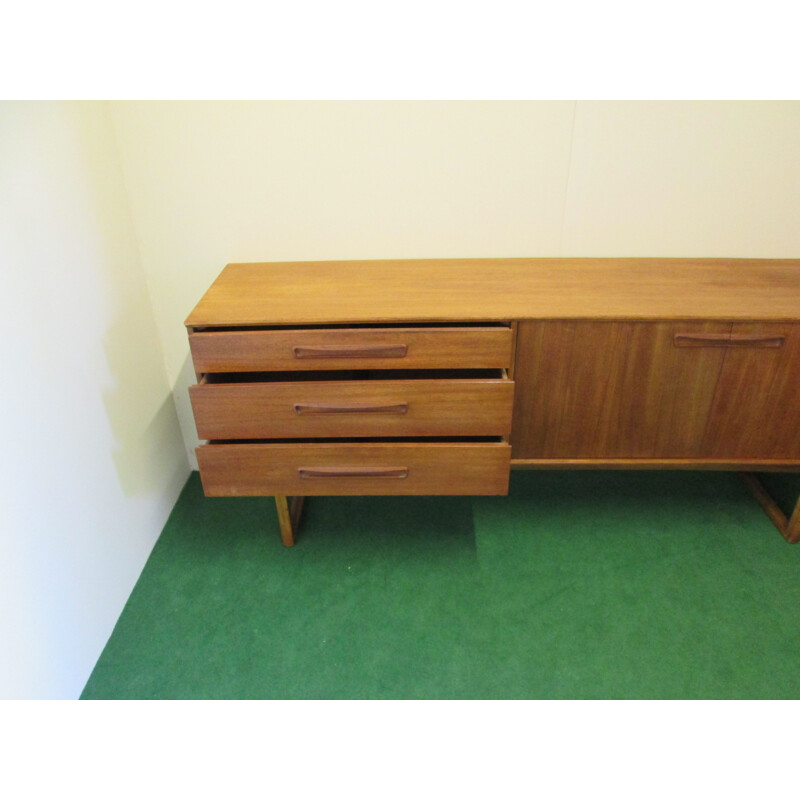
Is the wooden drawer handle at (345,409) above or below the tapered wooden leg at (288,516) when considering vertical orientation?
above

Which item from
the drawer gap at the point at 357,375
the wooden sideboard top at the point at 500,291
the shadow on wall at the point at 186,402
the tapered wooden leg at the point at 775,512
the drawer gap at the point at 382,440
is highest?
the wooden sideboard top at the point at 500,291

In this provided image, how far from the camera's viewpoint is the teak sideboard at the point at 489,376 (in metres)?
1.28

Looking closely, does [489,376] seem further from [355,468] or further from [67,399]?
[67,399]

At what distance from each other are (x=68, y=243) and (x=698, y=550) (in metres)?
1.71

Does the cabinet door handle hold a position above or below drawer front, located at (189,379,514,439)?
above

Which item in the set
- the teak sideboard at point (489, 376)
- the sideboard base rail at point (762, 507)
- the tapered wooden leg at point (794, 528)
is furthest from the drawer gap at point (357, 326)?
the tapered wooden leg at point (794, 528)

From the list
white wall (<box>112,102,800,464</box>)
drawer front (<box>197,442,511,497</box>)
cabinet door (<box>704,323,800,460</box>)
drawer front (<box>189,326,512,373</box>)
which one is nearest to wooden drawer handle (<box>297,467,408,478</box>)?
drawer front (<box>197,442,511,497</box>)

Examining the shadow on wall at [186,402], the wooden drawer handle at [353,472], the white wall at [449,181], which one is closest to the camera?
the wooden drawer handle at [353,472]

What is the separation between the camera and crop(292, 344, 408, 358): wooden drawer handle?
1268 mm

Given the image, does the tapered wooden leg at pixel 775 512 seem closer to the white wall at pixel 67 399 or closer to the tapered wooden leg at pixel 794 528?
the tapered wooden leg at pixel 794 528

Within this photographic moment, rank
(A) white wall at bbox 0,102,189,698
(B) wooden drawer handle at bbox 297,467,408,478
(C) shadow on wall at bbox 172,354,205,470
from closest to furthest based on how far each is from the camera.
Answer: (A) white wall at bbox 0,102,189,698
(B) wooden drawer handle at bbox 297,467,408,478
(C) shadow on wall at bbox 172,354,205,470

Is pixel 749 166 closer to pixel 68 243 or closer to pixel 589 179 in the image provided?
pixel 589 179

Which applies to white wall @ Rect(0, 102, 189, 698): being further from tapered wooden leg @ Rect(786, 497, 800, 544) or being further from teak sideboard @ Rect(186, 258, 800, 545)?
tapered wooden leg @ Rect(786, 497, 800, 544)

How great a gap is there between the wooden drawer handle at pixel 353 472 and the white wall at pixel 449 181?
622 millimetres
